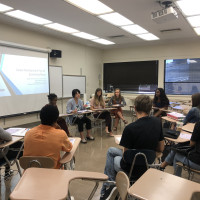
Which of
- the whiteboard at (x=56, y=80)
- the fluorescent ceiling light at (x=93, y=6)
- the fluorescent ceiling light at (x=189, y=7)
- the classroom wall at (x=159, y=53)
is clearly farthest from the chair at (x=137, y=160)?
the classroom wall at (x=159, y=53)

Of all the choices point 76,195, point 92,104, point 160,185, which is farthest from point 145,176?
point 92,104

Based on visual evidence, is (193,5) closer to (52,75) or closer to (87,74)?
(52,75)

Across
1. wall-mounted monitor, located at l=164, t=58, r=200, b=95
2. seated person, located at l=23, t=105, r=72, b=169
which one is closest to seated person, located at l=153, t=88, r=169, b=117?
wall-mounted monitor, located at l=164, t=58, r=200, b=95

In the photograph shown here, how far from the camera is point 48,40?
602 cm

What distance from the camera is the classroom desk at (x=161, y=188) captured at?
117 cm

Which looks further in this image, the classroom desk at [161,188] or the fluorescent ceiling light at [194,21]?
the fluorescent ceiling light at [194,21]

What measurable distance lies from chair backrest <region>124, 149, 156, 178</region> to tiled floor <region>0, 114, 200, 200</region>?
74 centimetres

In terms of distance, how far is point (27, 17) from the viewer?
4379mm

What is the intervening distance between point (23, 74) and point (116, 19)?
9.35ft

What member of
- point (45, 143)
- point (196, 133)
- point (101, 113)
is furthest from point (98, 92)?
point (45, 143)

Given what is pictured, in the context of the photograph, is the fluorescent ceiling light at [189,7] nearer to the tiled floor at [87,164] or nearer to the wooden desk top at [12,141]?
the tiled floor at [87,164]

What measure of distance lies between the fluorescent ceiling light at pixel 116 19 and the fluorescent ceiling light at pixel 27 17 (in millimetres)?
1426

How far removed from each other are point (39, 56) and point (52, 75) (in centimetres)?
76

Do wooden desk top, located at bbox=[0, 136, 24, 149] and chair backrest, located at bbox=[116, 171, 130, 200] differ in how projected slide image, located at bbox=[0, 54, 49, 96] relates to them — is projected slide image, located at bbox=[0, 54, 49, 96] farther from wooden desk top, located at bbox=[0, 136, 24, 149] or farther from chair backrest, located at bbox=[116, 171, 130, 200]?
chair backrest, located at bbox=[116, 171, 130, 200]
